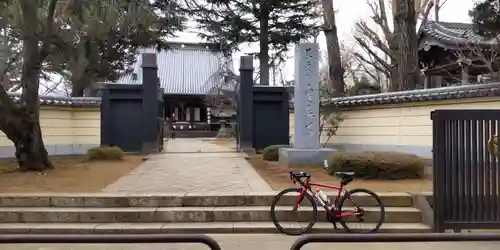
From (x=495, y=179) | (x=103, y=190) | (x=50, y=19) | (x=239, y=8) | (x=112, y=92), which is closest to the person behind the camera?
(x=495, y=179)

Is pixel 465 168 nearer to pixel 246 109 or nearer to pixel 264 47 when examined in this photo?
pixel 246 109

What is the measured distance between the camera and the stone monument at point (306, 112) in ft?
36.8

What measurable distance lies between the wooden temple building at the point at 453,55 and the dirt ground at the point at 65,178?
519 inches

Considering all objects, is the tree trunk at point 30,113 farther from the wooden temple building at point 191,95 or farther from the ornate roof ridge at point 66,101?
the wooden temple building at point 191,95

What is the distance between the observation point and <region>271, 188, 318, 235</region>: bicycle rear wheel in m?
6.55

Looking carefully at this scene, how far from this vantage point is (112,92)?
16.1 metres

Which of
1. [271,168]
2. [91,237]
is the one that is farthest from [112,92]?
[91,237]

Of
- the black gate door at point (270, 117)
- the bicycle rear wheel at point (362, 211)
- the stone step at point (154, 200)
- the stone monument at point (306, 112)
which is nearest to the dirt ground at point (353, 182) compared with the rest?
the stone monument at point (306, 112)

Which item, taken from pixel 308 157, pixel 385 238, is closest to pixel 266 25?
pixel 308 157

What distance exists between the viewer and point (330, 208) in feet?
21.6

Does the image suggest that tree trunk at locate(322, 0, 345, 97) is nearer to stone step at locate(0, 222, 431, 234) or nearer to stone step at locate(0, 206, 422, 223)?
stone step at locate(0, 206, 422, 223)

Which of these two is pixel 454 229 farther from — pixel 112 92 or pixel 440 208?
pixel 112 92

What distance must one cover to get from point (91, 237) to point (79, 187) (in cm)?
613

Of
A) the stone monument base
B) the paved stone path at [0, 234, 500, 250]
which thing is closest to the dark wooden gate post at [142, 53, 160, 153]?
the stone monument base
